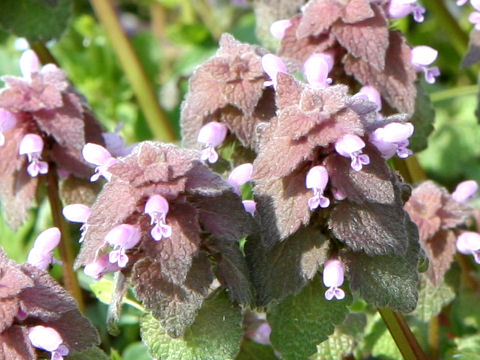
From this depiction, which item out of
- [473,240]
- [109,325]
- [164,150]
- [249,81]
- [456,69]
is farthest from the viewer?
[456,69]

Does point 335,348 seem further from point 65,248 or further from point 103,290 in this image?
point 65,248

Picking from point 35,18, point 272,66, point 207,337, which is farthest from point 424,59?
point 35,18

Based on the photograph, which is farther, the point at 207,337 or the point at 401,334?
the point at 401,334

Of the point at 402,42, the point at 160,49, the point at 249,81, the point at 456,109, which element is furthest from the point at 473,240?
the point at 160,49

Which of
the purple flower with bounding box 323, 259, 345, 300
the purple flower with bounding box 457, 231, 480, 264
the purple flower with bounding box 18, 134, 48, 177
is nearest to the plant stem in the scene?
the purple flower with bounding box 18, 134, 48, 177

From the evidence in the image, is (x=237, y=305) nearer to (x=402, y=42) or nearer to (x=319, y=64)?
(x=319, y=64)

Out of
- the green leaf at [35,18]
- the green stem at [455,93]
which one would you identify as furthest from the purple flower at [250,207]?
the green stem at [455,93]
